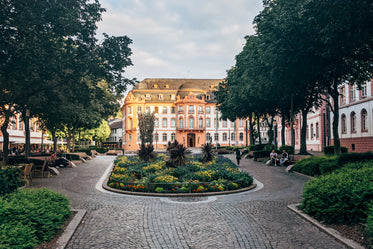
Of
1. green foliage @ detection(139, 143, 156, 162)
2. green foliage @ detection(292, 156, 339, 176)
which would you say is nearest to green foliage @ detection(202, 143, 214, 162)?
green foliage @ detection(139, 143, 156, 162)

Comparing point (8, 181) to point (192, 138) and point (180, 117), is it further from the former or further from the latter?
point (192, 138)

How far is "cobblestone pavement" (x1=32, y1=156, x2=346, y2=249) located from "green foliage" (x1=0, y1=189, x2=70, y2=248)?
1.86 ft

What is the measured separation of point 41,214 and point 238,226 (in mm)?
4432

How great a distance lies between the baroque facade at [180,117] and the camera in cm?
8456

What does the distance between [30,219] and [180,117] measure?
78.3 meters

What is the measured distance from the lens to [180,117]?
8494 centimetres

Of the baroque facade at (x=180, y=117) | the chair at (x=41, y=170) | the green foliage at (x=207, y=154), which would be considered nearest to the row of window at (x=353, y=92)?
the green foliage at (x=207, y=154)

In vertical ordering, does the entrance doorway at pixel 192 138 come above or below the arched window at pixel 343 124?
below

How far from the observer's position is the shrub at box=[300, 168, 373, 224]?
773 centimetres

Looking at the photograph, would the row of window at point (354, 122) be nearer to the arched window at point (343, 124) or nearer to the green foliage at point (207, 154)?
the arched window at point (343, 124)

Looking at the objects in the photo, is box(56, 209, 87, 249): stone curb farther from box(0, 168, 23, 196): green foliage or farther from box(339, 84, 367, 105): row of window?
box(339, 84, 367, 105): row of window

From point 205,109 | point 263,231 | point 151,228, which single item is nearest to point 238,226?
point 263,231

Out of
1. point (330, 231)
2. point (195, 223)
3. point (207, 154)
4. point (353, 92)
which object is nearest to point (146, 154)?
point (207, 154)

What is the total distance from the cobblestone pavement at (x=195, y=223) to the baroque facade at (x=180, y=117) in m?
71.9
